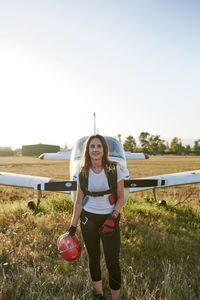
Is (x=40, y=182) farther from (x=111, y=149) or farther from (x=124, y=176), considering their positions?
(x=124, y=176)

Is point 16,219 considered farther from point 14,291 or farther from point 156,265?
point 156,265

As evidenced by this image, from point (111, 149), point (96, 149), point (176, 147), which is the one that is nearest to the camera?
point (96, 149)

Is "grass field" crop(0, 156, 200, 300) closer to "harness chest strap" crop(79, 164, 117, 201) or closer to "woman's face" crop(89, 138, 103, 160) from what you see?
"harness chest strap" crop(79, 164, 117, 201)

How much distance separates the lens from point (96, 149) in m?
2.16

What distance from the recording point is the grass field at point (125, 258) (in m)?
2.22

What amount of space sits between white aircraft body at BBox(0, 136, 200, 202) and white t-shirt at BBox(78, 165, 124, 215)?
782 mm

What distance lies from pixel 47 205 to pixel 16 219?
3.86 ft

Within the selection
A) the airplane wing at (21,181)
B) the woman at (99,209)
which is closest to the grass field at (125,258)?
the woman at (99,209)

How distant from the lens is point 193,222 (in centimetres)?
448

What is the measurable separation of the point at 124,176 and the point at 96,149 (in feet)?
6.02

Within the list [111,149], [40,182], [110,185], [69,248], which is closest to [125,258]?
[69,248]

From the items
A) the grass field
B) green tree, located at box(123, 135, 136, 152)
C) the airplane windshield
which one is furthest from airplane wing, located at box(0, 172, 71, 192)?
green tree, located at box(123, 135, 136, 152)

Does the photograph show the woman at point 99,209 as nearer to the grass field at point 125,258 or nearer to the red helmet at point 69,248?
the red helmet at point 69,248

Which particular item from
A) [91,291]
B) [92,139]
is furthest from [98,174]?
[91,291]
